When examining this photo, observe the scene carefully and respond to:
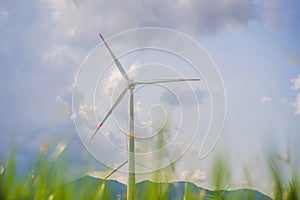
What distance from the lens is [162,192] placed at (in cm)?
404

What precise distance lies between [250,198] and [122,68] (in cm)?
1635

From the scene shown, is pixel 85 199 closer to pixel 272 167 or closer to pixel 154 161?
pixel 154 161


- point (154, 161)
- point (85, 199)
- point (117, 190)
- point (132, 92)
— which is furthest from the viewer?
point (132, 92)

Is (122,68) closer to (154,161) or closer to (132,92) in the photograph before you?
(132,92)

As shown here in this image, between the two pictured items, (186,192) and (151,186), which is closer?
(151,186)

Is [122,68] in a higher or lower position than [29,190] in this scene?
higher

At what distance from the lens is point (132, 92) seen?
1920 cm

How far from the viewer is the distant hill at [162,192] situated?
13.3 ft

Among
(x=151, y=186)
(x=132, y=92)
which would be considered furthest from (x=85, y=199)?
(x=132, y=92)

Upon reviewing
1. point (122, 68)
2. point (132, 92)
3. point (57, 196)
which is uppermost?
point (122, 68)

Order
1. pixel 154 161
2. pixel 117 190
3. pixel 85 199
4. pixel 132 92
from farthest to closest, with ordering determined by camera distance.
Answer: pixel 132 92 → pixel 117 190 → pixel 85 199 → pixel 154 161

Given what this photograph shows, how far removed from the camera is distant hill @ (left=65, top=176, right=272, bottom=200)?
405 centimetres

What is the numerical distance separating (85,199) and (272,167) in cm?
157

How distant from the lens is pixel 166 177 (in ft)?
14.0
